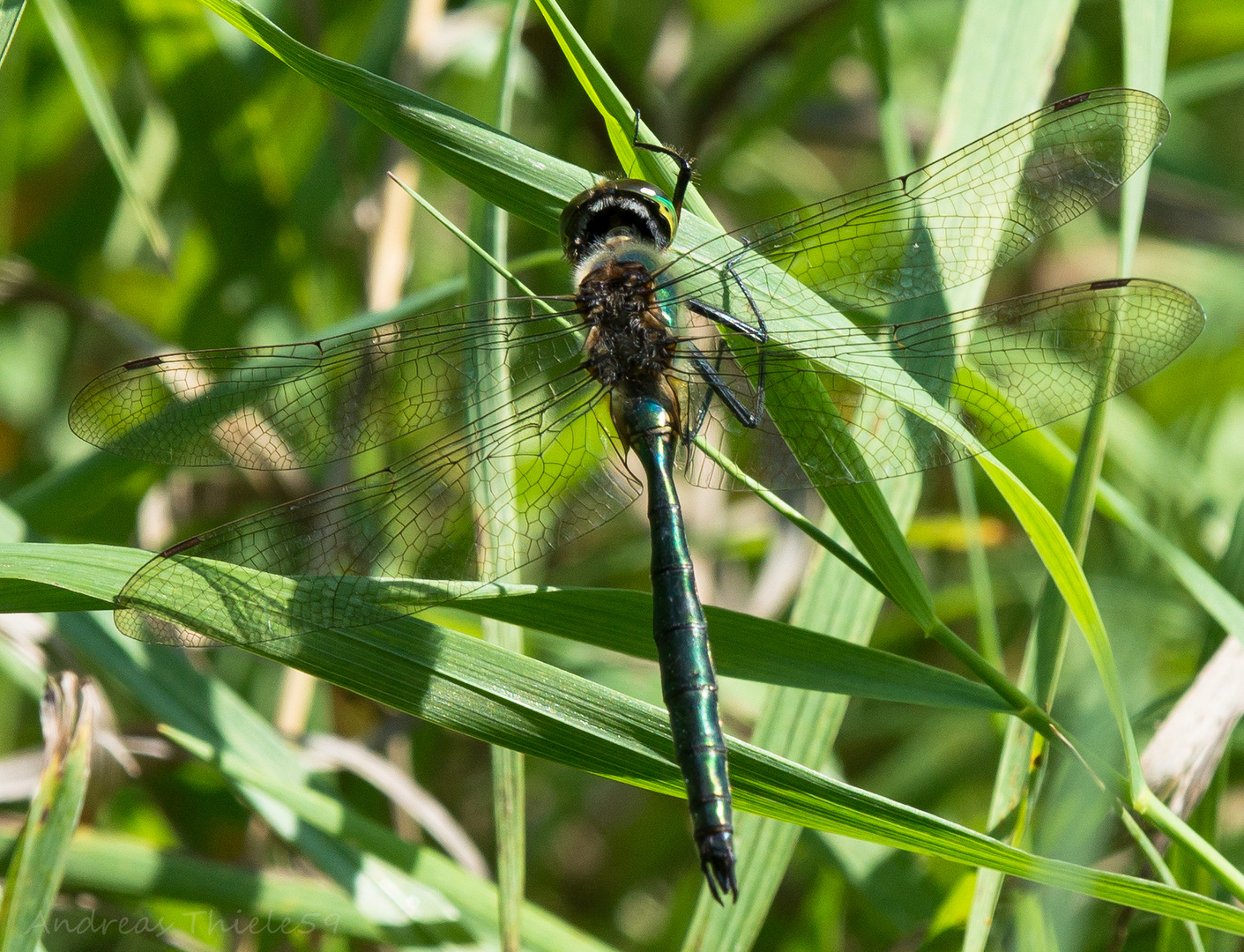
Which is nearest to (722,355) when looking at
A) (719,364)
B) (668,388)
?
(719,364)

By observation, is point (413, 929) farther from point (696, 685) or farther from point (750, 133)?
point (750, 133)

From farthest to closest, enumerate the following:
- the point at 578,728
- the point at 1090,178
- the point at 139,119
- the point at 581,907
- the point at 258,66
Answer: the point at 139,119 < the point at 581,907 < the point at 258,66 < the point at 1090,178 < the point at 578,728

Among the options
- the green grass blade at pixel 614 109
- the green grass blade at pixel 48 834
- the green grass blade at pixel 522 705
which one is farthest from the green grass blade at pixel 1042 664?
the green grass blade at pixel 48 834

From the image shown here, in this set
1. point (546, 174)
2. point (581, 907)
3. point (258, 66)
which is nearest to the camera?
point (546, 174)

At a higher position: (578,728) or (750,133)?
(750,133)

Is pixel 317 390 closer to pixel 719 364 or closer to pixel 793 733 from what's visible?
pixel 719 364

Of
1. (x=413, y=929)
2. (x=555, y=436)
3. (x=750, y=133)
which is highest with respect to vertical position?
(x=750, y=133)

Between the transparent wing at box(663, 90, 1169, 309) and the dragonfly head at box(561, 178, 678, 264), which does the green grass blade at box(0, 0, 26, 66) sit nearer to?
the dragonfly head at box(561, 178, 678, 264)

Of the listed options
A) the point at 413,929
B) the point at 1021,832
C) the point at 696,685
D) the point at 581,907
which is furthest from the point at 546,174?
the point at 581,907
